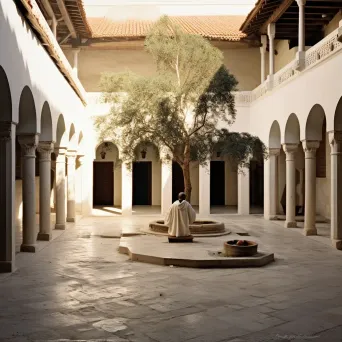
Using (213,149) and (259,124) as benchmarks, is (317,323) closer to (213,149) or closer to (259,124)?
(213,149)

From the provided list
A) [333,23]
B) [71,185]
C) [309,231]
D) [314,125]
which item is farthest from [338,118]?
[71,185]

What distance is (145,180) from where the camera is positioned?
28844 millimetres

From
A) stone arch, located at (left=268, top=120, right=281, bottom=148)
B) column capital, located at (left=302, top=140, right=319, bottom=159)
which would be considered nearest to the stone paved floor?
column capital, located at (left=302, top=140, right=319, bottom=159)

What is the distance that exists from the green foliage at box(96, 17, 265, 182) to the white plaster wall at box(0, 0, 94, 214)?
172 centimetres

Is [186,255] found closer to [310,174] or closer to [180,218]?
[180,218]

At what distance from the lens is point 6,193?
9984 mm

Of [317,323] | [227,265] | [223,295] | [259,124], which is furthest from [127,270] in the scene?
[259,124]

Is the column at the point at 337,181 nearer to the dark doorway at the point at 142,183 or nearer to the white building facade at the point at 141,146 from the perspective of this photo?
the white building facade at the point at 141,146

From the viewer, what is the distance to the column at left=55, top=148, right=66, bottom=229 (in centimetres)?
1703

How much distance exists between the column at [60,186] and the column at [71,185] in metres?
2.31

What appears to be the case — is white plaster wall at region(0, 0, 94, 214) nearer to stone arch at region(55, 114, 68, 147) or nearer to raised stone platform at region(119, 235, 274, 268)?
stone arch at region(55, 114, 68, 147)

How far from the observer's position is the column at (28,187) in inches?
483

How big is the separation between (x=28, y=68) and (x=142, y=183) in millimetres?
18038

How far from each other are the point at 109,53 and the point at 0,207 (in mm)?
17903
